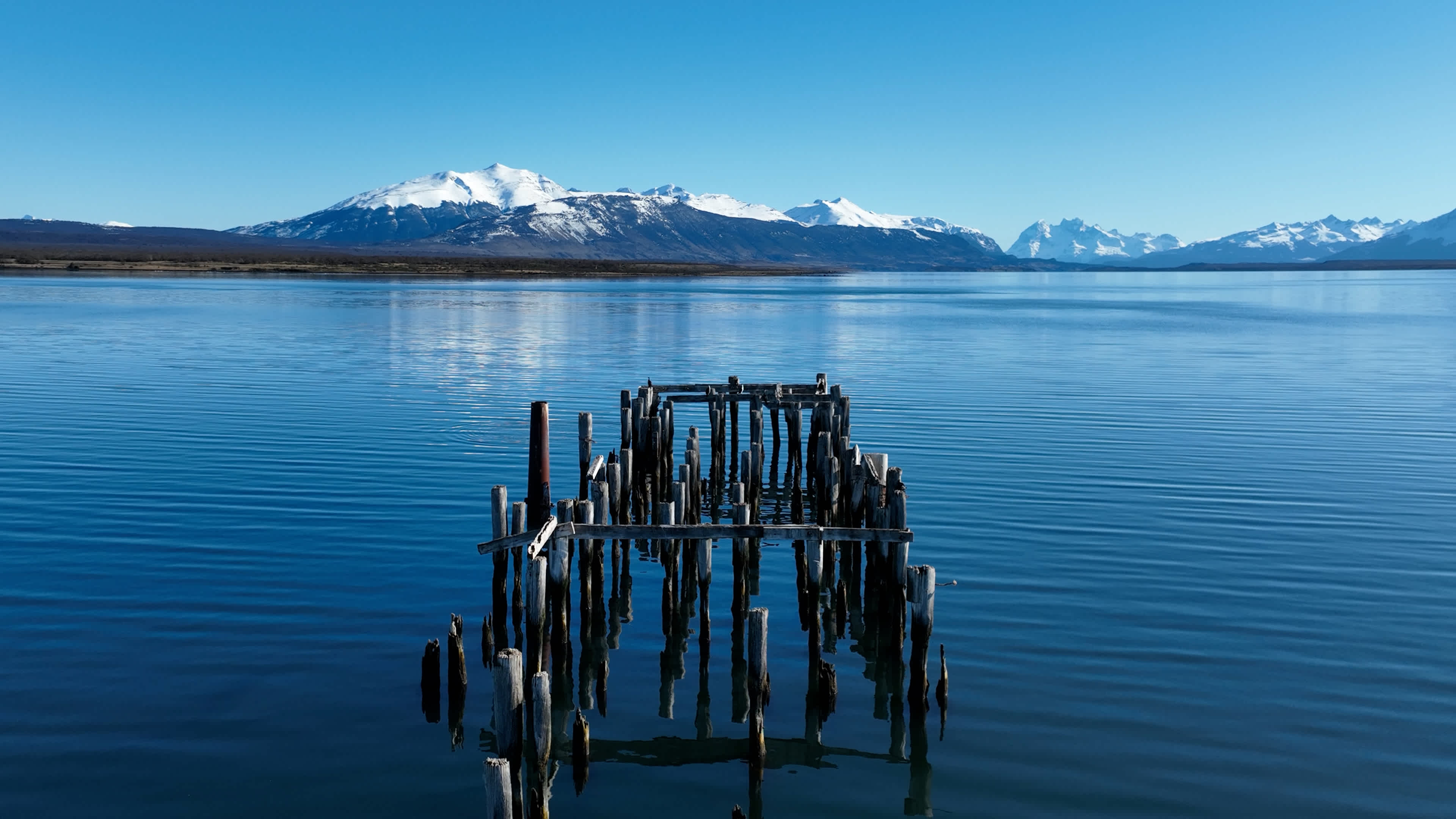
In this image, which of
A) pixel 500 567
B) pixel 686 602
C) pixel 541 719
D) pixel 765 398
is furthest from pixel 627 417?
pixel 541 719

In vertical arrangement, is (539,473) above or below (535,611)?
above

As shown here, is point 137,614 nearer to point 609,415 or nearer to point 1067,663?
point 1067,663

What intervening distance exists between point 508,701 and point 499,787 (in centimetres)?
127

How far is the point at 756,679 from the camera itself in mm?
10383

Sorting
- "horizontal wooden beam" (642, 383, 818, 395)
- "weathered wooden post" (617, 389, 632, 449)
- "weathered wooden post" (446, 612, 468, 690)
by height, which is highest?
"horizontal wooden beam" (642, 383, 818, 395)

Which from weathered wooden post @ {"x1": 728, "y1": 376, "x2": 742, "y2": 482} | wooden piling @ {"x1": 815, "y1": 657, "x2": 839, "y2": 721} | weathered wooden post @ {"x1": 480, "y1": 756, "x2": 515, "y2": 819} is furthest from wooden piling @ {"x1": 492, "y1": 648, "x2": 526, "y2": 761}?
weathered wooden post @ {"x1": 728, "y1": 376, "x2": 742, "y2": 482}

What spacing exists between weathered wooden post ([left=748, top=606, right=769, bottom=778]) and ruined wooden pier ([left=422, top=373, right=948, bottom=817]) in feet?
0.05

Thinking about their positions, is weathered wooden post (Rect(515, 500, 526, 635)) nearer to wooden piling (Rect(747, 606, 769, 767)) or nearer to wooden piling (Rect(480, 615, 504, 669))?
wooden piling (Rect(480, 615, 504, 669))

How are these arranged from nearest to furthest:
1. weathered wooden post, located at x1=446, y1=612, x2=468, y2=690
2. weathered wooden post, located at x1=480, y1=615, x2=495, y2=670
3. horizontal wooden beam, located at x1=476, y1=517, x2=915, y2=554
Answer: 1. weathered wooden post, located at x1=446, y1=612, x2=468, y2=690
2. horizontal wooden beam, located at x1=476, y1=517, x2=915, y2=554
3. weathered wooden post, located at x1=480, y1=615, x2=495, y2=670

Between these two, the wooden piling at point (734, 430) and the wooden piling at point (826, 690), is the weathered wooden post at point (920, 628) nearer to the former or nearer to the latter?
the wooden piling at point (826, 690)

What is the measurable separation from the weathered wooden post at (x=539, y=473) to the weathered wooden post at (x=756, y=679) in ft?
13.3

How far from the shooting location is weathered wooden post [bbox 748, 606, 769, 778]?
33.7 ft

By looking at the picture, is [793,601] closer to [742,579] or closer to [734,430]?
[742,579]

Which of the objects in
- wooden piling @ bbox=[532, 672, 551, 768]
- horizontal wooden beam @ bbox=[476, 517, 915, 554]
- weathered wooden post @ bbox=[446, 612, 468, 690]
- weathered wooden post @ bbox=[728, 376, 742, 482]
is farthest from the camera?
weathered wooden post @ bbox=[728, 376, 742, 482]
